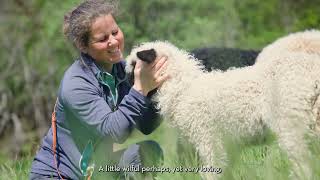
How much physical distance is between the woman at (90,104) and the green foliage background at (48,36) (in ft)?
25.6

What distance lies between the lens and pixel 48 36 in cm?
1384

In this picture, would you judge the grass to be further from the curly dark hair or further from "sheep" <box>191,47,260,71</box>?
"sheep" <box>191,47,260,71</box>

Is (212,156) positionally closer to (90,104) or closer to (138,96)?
(138,96)

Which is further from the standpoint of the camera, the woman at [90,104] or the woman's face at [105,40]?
the woman's face at [105,40]

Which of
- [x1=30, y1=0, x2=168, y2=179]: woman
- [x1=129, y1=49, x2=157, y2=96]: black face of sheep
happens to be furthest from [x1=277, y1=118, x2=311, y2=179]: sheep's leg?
[x1=129, y1=49, x2=157, y2=96]: black face of sheep

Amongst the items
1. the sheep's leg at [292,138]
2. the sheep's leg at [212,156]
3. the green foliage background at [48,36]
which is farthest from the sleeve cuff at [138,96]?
the green foliage background at [48,36]

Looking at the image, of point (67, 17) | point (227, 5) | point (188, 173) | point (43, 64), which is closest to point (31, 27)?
point (43, 64)

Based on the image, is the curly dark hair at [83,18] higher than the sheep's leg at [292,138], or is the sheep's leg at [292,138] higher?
the curly dark hair at [83,18]

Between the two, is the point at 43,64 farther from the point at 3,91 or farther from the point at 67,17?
the point at 67,17

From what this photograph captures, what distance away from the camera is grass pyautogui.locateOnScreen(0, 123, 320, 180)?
3.66 meters

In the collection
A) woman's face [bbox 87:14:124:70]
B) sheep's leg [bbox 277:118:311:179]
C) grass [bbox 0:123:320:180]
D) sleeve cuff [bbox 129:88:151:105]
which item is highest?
woman's face [bbox 87:14:124:70]

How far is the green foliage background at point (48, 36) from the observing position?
43.0 ft

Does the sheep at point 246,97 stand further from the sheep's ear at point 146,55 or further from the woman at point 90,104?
the woman at point 90,104

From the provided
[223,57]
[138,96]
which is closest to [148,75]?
[138,96]
